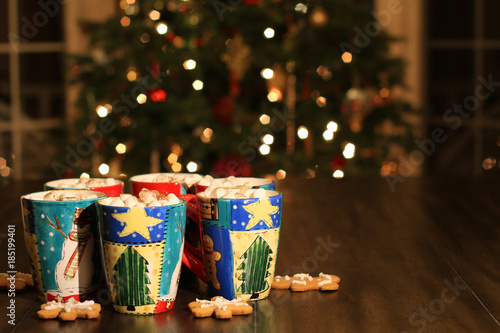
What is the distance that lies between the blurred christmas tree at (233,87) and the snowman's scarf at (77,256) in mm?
1789

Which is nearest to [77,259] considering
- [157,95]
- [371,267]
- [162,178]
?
[162,178]

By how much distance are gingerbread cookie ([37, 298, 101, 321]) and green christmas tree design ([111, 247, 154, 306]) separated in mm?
28

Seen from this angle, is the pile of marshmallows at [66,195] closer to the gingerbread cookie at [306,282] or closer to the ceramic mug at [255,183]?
the ceramic mug at [255,183]

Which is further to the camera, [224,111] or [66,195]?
[224,111]

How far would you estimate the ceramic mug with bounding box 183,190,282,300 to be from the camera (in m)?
0.68

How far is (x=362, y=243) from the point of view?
0.96 meters

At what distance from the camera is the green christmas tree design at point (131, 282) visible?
2.12 feet

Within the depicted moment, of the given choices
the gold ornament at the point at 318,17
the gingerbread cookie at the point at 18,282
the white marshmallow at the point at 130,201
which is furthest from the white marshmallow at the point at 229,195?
the gold ornament at the point at 318,17

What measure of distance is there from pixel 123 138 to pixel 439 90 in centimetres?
192

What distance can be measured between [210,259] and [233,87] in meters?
2.06

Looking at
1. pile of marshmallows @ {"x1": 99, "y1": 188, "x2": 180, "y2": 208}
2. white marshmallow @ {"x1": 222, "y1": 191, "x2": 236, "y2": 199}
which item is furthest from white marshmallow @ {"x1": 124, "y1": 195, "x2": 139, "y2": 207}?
white marshmallow @ {"x1": 222, "y1": 191, "x2": 236, "y2": 199}

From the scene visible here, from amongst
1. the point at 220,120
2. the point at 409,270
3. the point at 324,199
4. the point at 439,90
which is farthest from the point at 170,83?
the point at 409,270

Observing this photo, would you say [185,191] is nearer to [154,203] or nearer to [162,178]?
[162,178]

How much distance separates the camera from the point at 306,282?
29.4 inches
